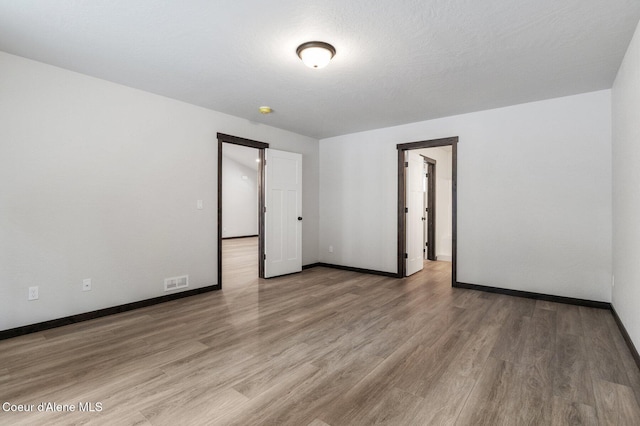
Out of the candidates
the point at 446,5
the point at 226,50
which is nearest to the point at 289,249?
the point at 226,50

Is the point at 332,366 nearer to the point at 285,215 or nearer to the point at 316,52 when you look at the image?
the point at 316,52

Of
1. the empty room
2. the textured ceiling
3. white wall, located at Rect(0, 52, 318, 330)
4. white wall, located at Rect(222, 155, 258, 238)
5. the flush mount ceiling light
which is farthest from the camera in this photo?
white wall, located at Rect(222, 155, 258, 238)

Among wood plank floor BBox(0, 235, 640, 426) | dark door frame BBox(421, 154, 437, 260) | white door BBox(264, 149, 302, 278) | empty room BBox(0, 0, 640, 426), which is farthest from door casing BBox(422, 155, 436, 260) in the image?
wood plank floor BBox(0, 235, 640, 426)

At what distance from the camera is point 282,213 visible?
5219 millimetres

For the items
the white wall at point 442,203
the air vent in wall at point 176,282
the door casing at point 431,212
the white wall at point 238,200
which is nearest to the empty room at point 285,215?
the air vent in wall at point 176,282

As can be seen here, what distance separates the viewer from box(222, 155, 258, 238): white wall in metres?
10.8

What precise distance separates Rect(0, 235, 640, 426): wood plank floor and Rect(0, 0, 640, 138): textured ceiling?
2.44 m

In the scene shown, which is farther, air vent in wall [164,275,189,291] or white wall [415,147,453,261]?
white wall [415,147,453,261]

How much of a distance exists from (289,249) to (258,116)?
86.9 inches

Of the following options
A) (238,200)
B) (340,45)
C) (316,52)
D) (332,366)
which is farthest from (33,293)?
(238,200)

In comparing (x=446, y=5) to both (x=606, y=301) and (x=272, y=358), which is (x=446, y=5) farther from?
(x=606, y=301)

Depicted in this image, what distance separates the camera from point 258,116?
4.54 m

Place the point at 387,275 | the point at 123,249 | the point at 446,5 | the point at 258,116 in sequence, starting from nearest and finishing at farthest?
the point at 446,5, the point at 123,249, the point at 258,116, the point at 387,275

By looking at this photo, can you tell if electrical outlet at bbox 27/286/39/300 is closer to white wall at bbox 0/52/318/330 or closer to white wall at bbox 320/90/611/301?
white wall at bbox 0/52/318/330
